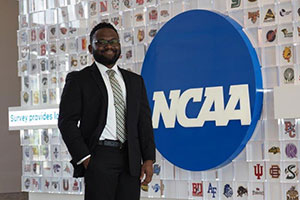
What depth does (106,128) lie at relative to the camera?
2977 mm

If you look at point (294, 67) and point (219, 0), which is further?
point (219, 0)

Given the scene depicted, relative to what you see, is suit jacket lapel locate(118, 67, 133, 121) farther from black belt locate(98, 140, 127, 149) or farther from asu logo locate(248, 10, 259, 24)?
asu logo locate(248, 10, 259, 24)

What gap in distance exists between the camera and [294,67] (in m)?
4.11

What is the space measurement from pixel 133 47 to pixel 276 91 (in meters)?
1.45

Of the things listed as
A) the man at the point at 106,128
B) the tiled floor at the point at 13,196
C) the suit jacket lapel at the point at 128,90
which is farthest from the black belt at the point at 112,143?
the tiled floor at the point at 13,196

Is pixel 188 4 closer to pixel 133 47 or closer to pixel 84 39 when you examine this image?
pixel 133 47

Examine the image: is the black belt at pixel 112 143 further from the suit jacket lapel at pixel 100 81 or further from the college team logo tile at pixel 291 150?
the college team logo tile at pixel 291 150

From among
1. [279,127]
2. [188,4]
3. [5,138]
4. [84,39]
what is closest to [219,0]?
[188,4]

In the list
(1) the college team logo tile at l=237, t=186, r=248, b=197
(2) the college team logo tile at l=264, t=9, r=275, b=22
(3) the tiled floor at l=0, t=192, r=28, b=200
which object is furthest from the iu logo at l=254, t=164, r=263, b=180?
(3) the tiled floor at l=0, t=192, r=28, b=200

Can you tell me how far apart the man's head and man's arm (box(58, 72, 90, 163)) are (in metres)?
0.16

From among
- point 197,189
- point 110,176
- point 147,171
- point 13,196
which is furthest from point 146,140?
point 13,196

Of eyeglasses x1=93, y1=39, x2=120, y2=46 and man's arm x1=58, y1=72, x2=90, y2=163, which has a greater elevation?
eyeglasses x1=93, y1=39, x2=120, y2=46

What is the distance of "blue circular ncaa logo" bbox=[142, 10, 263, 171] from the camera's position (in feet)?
14.0

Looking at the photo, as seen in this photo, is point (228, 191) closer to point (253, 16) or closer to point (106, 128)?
point (253, 16)
